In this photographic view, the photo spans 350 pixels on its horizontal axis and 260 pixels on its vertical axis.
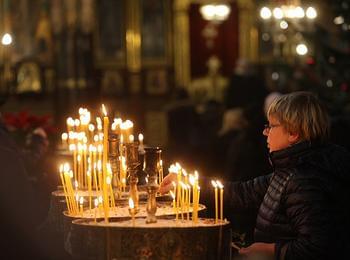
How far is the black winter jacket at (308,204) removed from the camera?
15.3ft

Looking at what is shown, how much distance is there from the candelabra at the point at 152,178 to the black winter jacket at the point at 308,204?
1.66 ft

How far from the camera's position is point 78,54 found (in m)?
18.7

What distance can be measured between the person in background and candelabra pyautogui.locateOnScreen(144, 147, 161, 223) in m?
0.44

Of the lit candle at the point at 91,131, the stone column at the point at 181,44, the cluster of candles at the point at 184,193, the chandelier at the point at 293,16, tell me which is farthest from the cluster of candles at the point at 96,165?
the stone column at the point at 181,44

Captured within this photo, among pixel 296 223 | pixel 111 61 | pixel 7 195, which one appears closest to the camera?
pixel 296 223

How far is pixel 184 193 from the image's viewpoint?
17.1 ft

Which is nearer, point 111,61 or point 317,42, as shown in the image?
point 317,42

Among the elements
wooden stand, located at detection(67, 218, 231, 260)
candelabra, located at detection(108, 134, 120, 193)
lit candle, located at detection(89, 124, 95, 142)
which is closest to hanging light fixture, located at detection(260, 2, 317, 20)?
lit candle, located at detection(89, 124, 95, 142)

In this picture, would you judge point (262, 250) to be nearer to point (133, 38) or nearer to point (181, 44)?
point (133, 38)

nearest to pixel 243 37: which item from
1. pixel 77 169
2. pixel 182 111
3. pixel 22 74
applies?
pixel 22 74

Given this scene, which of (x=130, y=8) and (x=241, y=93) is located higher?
(x=130, y=8)

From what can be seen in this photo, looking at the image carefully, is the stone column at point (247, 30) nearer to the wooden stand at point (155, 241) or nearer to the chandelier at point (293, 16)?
the chandelier at point (293, 16)

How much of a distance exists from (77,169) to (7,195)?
448 mm

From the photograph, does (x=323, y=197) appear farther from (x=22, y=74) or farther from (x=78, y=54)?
(x=22, y=74)
